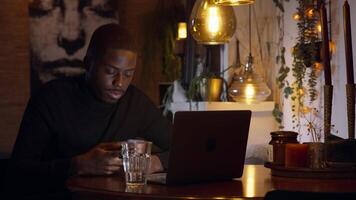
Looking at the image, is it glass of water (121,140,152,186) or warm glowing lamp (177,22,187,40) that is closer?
glass of water (121,140,152,186)

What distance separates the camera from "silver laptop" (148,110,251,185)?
73.9 inches

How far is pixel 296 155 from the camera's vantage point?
2100 millimetres

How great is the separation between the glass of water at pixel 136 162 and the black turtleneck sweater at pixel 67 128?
14.3 inches

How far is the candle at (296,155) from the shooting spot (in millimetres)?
2094

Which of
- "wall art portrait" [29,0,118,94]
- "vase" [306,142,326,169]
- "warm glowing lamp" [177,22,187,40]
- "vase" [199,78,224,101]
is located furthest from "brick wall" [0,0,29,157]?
"vase" [306,142,326,169]

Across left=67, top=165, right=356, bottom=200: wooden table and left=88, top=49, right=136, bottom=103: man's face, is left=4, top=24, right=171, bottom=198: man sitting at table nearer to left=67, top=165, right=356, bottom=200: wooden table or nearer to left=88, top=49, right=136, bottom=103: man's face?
left=88, top=49, right=136, bottom=103: man's face

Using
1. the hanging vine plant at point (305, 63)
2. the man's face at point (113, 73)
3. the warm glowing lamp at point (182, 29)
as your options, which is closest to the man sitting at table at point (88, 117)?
the man's face at point (113, 73)

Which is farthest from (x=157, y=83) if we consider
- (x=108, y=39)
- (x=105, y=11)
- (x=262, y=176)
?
(x=262, y=176)

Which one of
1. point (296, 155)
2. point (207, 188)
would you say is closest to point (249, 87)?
point (296, 155)

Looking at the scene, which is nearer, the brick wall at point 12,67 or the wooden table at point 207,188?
the wooden table at point 207,188

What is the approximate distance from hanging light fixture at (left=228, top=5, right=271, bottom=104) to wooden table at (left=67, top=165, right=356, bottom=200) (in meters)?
2.27

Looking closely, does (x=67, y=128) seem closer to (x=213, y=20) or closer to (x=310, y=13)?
(x=213, y=20)

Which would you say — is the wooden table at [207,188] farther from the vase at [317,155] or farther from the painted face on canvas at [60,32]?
the painted face on canvas at [60,32]

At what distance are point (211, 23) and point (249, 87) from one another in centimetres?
104
